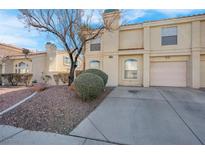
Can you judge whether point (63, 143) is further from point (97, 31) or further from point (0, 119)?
point (97, 31)

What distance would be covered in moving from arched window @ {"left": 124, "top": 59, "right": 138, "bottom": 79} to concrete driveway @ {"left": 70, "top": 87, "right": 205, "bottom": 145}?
20.5 ft

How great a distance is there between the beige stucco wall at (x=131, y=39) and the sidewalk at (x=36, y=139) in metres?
10.7

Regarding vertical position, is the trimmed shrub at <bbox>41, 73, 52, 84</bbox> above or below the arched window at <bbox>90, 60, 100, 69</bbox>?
below

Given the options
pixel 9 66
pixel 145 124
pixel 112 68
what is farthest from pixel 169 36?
pixel 9 66

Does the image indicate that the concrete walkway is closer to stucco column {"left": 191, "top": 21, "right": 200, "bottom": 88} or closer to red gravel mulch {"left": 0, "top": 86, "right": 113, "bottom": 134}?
red gravel mulch {"left": 0, "top": 86, "right": 113, "bottom": 134}

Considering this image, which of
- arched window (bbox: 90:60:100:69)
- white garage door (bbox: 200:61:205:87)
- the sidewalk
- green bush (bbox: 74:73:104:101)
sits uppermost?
arched window (bbox: 90:60:100:69)

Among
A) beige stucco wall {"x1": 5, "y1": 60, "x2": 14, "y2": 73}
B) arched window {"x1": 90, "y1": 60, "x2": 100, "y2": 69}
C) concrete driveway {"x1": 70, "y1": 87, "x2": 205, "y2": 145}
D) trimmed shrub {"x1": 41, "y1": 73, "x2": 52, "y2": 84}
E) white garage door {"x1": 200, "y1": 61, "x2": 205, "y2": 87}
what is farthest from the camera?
beige stucco wall {"x1": 5, "y1": 60, "x2": 14, "y2": 73}

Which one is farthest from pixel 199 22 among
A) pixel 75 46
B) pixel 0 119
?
pixel 0 119

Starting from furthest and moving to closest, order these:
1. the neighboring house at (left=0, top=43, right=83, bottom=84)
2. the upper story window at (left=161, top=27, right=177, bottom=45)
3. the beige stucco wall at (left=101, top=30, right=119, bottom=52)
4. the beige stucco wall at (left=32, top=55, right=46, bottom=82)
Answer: the neighboring house at (left=0, top=43, right=83, bottom=84), the beige stucco wall at (left=32, top=55, right=46, bottom=82), the beige stucco wall at (left=101, top=30, right=119, bottom=52), the upper story window at (left=161, top=27, right=177, bottom=45)

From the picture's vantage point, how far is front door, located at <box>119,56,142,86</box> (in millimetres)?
Result: 12742

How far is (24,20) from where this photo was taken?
30.6ft

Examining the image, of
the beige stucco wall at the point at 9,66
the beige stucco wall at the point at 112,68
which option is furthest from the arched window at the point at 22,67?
the beige stucco wall at the point at 112,68

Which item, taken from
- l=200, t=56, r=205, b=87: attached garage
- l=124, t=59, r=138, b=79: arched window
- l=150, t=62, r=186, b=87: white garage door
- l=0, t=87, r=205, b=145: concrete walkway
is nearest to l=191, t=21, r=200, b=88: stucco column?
l=200, t=56, r=205, b=87: attached garage

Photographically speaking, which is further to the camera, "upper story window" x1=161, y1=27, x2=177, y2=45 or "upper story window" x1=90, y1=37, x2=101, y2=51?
"upper story window" x1=90, y1=37, x2=101, y2=51
